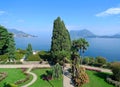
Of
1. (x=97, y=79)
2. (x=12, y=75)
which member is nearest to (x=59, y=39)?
(x=12, y=75)

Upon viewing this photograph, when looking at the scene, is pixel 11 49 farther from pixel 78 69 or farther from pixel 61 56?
pixel 78 69

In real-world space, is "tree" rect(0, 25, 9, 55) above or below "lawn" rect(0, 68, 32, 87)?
above

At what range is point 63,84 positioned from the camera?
122 ft

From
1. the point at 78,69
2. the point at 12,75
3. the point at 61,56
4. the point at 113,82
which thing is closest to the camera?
the point at 78,69

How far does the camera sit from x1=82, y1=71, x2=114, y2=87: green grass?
37.9 m

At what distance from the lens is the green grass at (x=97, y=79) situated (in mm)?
37891

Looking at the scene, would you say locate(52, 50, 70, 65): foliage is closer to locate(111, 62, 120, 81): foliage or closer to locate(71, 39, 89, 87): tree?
locate(71, 39, 89, 87): tree

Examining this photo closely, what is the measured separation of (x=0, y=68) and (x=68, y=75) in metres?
18.2

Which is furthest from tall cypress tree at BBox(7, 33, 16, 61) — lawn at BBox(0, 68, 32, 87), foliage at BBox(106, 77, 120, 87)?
foliage at BBox(106, 77, 120, 87)

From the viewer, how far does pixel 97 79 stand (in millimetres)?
41250

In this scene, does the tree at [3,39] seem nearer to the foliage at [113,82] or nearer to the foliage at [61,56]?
the foliage at [61,56]

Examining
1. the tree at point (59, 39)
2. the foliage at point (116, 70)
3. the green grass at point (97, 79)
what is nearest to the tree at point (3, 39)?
the tree at point (59, 39)

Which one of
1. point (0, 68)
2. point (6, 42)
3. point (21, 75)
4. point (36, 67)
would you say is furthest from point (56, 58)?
point (6, 42)

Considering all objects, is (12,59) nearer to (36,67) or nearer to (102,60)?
(36,67)
